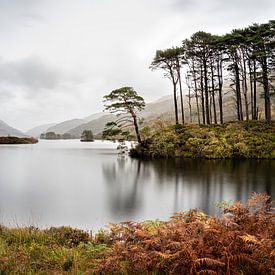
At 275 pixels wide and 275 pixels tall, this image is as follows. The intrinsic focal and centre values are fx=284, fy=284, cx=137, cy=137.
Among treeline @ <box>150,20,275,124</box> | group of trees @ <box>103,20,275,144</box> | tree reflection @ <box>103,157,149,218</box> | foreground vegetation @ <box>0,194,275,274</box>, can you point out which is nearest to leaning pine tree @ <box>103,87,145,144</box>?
group of trees @ <box>103,20,275,144</box>

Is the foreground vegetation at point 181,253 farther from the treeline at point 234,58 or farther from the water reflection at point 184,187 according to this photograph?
the treeline at point 234,58

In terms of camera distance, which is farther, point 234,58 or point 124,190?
point 234,58

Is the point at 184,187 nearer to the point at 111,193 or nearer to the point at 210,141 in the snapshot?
the point at 111,193

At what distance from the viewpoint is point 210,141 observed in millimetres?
28344

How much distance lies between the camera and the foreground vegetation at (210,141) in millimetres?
26859

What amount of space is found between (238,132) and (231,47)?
30.8 feet

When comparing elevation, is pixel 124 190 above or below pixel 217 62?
below

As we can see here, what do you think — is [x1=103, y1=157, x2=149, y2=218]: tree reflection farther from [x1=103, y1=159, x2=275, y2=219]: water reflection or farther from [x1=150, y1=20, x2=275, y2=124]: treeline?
[x1=150, y1=20, x2=275, y2=124]: treeline

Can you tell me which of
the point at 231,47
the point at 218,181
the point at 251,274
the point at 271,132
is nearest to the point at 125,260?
the point at 251,274

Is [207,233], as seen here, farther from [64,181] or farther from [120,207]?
[64,181]

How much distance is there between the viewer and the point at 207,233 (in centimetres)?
419

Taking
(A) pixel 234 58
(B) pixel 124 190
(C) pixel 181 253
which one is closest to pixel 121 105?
(A) pixel 234 58

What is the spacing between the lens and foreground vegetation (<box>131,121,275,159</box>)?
26859 mm

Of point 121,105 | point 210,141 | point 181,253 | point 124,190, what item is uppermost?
point 121,105
